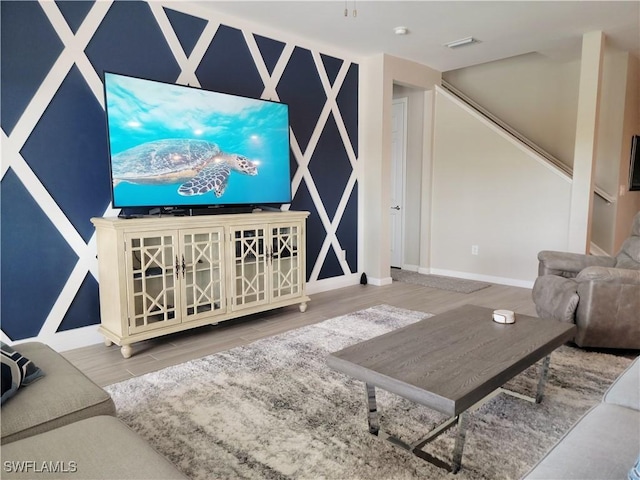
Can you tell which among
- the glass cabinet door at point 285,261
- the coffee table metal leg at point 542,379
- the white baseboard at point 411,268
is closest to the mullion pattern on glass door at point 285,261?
the glass cabinet door at point 285,261

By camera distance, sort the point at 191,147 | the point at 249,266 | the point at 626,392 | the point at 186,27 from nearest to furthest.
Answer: the point at 626,392, the point at 191,147, the point at 186,27, the point at 249,266

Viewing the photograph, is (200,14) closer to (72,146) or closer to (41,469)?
(72,146)

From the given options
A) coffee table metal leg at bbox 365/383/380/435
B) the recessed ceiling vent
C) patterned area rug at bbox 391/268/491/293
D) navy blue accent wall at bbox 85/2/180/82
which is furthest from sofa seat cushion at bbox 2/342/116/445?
the recessed ceiling vent

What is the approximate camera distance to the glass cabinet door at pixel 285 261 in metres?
3.69

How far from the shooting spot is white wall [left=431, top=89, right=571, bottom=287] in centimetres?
473

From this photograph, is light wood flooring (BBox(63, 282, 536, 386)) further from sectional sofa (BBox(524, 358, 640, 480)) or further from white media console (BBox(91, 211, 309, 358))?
sectional sofa (BBox(524, 358, 640, 480))

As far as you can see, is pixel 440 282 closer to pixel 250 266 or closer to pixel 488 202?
pixel 488 202

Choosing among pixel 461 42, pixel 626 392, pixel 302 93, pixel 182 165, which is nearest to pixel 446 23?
pixel 461 42

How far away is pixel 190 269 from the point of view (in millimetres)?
3148

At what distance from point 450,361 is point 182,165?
7.77ft

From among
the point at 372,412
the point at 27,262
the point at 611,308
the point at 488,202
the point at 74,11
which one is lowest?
the point at 372,412

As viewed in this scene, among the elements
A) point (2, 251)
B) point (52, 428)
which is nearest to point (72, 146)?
point (2, 251)

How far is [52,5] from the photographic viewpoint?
279 cm

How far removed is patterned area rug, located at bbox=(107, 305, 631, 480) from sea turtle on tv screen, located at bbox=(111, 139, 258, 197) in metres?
1.30
